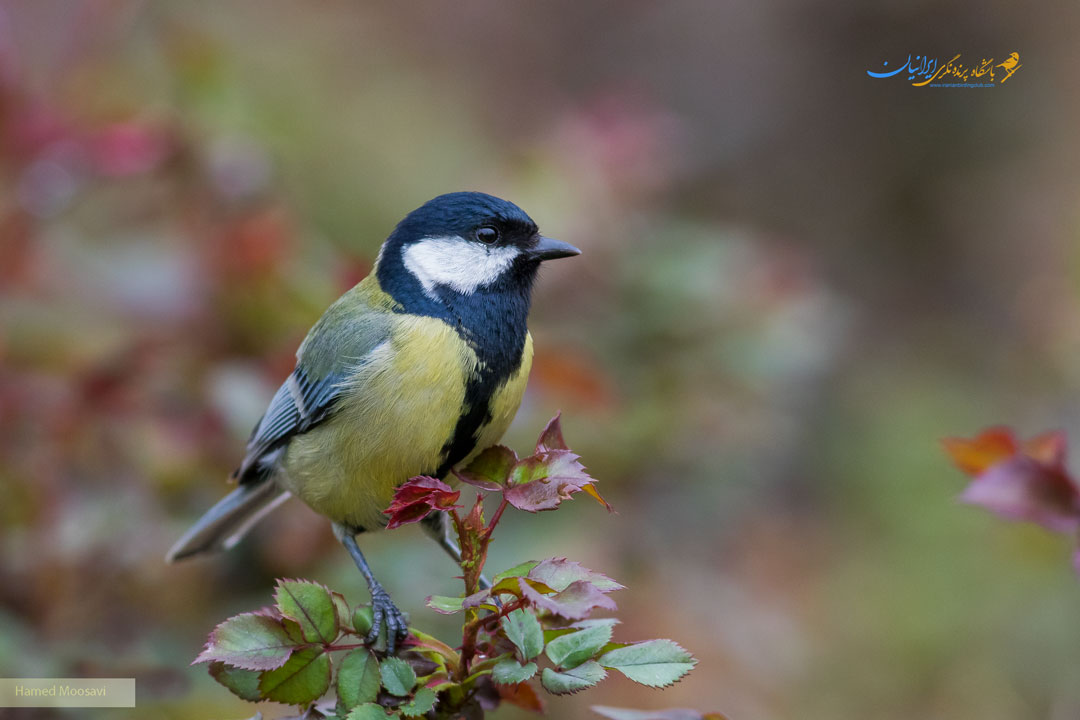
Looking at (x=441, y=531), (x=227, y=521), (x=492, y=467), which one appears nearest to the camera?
(x=492, y=467)

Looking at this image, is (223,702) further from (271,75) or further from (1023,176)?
(1023,176)

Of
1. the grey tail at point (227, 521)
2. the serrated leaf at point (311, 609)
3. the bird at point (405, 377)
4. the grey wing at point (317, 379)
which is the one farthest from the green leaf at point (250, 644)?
the grey tail at point (227, 521)

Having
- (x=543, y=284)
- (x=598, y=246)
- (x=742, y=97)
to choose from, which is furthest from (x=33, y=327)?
(x=742, y=97)

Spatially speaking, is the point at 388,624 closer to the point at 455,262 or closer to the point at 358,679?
the point at 358,679

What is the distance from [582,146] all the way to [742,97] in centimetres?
365

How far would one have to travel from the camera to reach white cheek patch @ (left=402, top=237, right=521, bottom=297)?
2.04m

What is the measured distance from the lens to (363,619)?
4.19 ft

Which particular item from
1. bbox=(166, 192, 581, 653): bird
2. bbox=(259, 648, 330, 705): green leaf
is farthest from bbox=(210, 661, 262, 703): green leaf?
bbox=(166, 192, 581, 653): bird

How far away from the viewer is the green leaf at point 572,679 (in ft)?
3.75

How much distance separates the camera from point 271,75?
206 inches

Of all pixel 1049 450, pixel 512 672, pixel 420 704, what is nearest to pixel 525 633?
pixel 512 672

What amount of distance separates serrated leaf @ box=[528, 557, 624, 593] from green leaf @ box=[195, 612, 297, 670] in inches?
12.7

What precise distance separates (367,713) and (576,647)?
10.2 inches

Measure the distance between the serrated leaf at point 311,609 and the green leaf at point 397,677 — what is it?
0.08m
